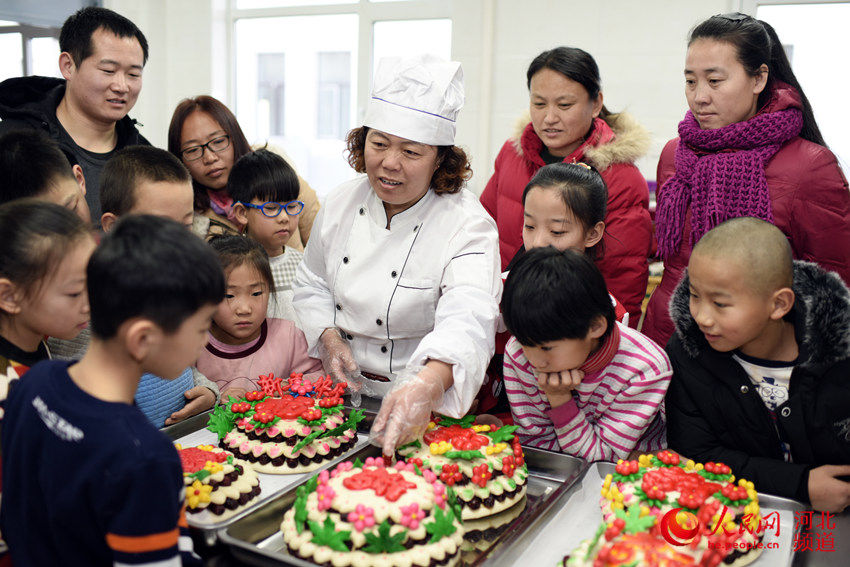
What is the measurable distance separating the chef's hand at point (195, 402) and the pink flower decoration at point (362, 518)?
79cm

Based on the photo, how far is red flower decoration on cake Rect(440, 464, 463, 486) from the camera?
1546 millimetres

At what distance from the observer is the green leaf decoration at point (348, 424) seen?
1.76 m

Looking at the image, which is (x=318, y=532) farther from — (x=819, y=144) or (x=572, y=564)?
(x=819, y=144)

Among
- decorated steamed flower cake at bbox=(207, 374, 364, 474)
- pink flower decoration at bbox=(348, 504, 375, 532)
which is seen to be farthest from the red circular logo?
decorated steamed flower cake at bbox=(207, 374, 364, 474)

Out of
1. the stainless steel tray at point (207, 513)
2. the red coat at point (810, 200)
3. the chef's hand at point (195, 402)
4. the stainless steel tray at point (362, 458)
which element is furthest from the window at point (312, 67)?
the stainless steel tray at point (362, 458)

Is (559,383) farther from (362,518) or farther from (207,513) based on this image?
(207,513)

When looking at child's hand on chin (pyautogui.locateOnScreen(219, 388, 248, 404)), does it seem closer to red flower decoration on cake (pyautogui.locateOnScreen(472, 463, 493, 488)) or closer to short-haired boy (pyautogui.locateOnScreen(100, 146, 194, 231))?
short-haired boy (pyautogui.locateOnScreen(100, 146, 194, 231))

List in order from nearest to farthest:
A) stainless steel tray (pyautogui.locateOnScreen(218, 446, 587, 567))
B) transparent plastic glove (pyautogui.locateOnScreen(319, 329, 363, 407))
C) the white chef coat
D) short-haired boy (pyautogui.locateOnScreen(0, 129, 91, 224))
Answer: stainless steel tray (pyautogui.locateOnScreen(218, 446, 587, 567))
short-haired boy (pyautogui.locateOnScreen(0, 129, 91, 224))
the white chef coat
transparent plastic glove (pyautogui.locateOnScreen(319, 329, 363, 407))

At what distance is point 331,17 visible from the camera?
5.84 meters

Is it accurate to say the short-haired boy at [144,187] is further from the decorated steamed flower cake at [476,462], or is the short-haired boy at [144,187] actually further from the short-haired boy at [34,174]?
the decorated steamed flower cake at [476,462]

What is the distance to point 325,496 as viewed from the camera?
1366mm

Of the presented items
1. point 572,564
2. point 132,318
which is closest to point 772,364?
point 572,564

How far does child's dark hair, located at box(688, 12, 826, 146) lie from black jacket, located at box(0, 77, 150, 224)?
7.24ft

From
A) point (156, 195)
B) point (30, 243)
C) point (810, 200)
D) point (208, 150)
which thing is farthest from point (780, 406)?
point (208, 150)
